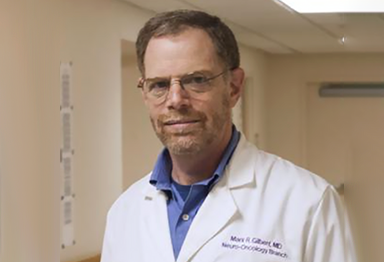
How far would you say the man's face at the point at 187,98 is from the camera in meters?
1.27

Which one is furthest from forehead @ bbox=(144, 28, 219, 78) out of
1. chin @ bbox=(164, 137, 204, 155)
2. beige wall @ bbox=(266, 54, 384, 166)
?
beige wall @ bbox=(266, 54, 384, 166)

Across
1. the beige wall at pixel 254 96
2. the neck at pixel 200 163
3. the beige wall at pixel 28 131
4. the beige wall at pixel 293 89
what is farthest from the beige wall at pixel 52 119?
the beige wall at pixel 293 89

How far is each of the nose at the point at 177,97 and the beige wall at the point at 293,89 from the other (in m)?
4.36

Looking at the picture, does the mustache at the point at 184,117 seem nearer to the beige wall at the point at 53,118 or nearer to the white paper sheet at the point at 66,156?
the beige wall at the point at 53,118

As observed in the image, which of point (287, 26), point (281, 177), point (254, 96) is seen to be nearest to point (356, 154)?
point (254, 96)

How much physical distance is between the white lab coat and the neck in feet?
0.10

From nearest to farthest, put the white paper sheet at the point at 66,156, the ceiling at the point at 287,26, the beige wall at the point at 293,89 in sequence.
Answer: the white paper sheet at the point at 66,156, the ceiling at the point at 287,26, the beige wall at the point at 293,89

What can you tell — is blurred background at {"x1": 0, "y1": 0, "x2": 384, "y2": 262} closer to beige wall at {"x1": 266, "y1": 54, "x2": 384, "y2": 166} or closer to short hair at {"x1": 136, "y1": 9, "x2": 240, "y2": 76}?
beige wall at {"x1": 266, "y1": 54, "x2": 384, "y2": 166}

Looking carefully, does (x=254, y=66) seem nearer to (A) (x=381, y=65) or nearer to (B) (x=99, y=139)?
(A) (x=381, y=65)

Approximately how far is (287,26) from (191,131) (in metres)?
2.55

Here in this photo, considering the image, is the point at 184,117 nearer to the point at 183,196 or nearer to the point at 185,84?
the point at 185,84

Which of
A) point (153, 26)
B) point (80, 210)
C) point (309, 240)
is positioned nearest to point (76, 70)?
point (80, 210)

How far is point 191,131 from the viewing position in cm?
127

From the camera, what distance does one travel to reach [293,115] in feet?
18.4
